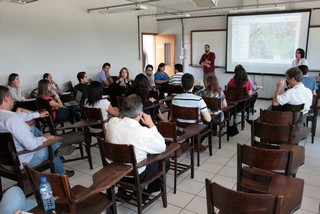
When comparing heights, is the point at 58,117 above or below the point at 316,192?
above

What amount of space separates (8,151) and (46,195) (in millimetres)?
963

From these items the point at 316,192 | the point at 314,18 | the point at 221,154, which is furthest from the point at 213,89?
the point at 314,18

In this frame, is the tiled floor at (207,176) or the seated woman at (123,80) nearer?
the tiled floor at (207,176)

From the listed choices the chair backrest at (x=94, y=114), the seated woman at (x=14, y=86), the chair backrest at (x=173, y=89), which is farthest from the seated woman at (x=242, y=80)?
the seated woman at (x=14, y=86)

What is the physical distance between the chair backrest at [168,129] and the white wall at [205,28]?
590cm

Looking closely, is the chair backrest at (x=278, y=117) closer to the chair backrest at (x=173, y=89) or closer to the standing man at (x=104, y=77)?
the chair backrest at (x=173, y=89)

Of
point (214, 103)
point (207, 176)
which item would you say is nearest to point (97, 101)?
point (214, 103)

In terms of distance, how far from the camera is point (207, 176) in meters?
3.32

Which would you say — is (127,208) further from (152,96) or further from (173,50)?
(173,50)

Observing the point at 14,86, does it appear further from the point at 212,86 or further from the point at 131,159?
the point at 131,159

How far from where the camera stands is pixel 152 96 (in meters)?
5.04

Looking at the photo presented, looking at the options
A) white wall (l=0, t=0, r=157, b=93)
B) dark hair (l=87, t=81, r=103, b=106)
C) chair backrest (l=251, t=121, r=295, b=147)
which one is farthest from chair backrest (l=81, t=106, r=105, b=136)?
white wall (l=0, t=0, r=157, b=93)

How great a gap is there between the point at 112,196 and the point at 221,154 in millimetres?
2322

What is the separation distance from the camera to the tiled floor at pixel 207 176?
8.73 ft
